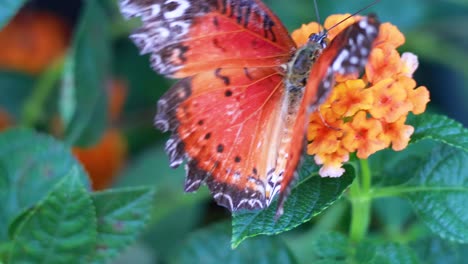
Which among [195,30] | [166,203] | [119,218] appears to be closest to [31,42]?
[166,203]

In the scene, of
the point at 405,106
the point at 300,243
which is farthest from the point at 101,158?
the point at 405,106

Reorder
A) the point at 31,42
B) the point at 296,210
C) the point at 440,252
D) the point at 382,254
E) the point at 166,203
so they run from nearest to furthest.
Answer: the point at 296,210
the point at 382,254
the point at 440,252
the point at 166,203
the point at 31,42

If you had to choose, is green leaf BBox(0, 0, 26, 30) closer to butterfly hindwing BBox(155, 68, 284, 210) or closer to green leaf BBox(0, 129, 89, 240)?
green leaf BBox(0, 129, 89, 240)

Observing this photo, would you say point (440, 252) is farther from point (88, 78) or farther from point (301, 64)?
point (88, 78)

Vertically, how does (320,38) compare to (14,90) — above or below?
above

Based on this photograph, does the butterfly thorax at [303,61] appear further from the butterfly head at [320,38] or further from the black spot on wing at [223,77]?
the black spot on wing at [223,77]

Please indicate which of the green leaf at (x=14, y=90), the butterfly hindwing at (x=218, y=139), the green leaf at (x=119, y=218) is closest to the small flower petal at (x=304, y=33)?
the butterfly hindwing at (x=218, y=139)

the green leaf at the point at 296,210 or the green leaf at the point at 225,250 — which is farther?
the green leaf at the point at 225,250

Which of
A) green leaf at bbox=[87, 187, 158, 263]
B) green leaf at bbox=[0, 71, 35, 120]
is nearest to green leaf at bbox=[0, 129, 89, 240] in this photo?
green leaf at bbox=[87, 187, 158, 263]
